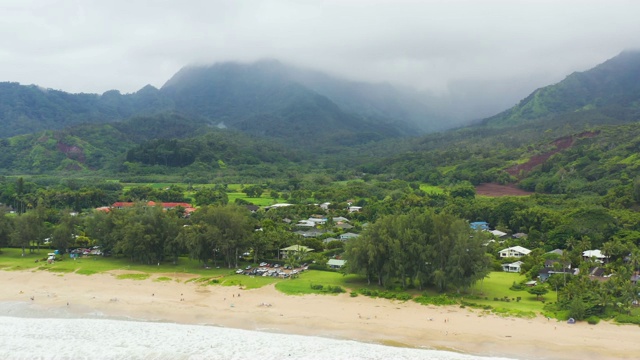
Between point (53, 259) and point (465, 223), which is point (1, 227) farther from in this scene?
point (465, 223)

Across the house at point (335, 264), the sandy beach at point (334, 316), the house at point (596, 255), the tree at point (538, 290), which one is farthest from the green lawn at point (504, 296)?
the house at point (335, 264)

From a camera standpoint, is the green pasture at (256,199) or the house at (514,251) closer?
the house at (514,251)

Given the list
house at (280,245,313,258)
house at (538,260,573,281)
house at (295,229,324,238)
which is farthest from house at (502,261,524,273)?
house at (295,229,324,238)

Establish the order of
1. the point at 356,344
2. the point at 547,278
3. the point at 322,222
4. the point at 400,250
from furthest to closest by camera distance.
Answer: the point at 322,222 → the point at 547,278 → the point at 400,250 → the point at 356,344

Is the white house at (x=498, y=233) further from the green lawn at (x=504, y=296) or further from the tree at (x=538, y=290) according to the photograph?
the tree at (x=538, y=290)

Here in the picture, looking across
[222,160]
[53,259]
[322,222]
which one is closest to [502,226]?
[322,222]

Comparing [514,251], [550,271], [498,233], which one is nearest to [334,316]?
[550,271]
